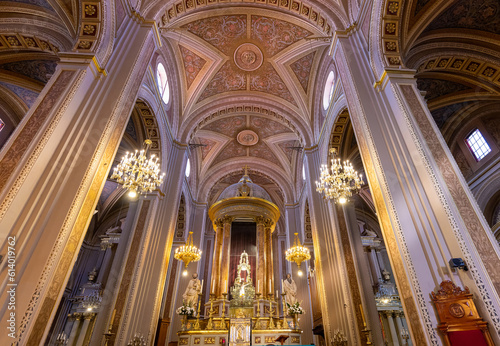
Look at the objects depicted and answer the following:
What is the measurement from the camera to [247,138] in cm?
1759

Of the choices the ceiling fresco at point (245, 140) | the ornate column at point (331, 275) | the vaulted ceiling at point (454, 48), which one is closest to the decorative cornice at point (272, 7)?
the vaulted ceiling at point (454, 48)

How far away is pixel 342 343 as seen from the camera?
7953 millimetres

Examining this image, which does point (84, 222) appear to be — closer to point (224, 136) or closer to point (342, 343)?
point (342, 343)

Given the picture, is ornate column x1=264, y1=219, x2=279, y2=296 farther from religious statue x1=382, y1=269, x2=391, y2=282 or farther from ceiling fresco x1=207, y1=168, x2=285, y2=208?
religious statue x1=382, y1=269, x2=391, y2=282

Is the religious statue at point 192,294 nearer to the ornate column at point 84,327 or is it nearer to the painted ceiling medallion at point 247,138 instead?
the painted ceiling medallion at point 247,138

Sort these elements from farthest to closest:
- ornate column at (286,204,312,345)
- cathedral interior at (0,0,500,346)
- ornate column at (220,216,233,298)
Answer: ornate column at (286,204,312,345), ornate column at (220,216,233,298), cathedral interior at (0,0,500,346)

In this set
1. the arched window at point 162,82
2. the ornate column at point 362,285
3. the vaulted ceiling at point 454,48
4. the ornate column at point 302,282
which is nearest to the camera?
the vaulted ceiling at point 454,48

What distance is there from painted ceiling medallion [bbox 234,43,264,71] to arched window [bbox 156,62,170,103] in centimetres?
356

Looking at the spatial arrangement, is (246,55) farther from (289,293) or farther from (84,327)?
(84,327)

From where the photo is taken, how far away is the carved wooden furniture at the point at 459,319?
3.60 meters

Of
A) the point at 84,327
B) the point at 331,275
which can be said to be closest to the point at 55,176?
the point at 331,275

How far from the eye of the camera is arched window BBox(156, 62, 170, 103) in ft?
36.8

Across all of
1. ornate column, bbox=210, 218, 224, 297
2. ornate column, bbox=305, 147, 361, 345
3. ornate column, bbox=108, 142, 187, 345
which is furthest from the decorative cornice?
ornate column, bbox=210, 218, 224, 297

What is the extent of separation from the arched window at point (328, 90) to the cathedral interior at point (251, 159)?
0.31 feet
